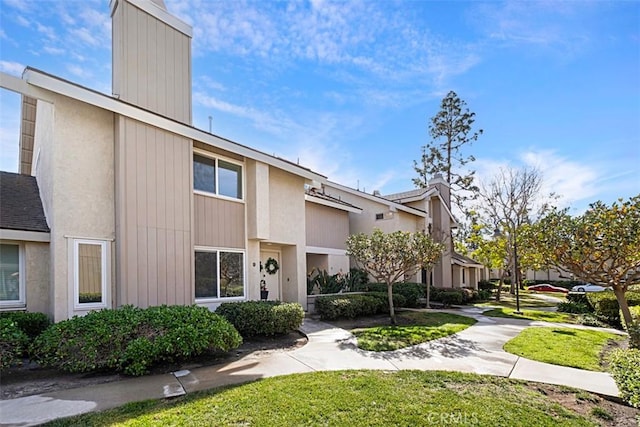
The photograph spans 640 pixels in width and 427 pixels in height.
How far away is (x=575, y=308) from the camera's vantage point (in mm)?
18406

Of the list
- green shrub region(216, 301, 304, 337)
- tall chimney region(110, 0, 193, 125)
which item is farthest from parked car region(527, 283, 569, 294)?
tall chimney region(110, 0, 193, 125)

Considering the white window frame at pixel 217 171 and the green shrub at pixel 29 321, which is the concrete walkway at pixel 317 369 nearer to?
the green shrub at pixel 29 321

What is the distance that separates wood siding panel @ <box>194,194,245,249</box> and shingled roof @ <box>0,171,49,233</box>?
376 centimetres

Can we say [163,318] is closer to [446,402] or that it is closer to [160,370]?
[160,370]

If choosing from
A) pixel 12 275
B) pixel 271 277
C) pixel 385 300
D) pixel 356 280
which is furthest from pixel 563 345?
pixel 12 275

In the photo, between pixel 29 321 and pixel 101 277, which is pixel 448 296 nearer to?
pixel 101 277

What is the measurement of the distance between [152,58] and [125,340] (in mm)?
8219

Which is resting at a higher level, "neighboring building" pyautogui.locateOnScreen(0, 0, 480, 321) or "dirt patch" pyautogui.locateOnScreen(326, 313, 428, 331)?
"neighboring building" pyautogui.locateOnScreen(0, 0, 480, 321)

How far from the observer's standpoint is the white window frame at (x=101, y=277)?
815cm

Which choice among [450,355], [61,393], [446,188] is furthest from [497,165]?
[61,393]

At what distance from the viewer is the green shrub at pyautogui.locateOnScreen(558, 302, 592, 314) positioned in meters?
18.0

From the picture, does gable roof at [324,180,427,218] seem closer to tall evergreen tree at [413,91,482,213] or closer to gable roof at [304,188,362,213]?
gable roof at [304,188,362,213]

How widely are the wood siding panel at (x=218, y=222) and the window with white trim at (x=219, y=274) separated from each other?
0.32 meters

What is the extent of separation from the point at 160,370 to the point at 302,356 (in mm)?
3007
